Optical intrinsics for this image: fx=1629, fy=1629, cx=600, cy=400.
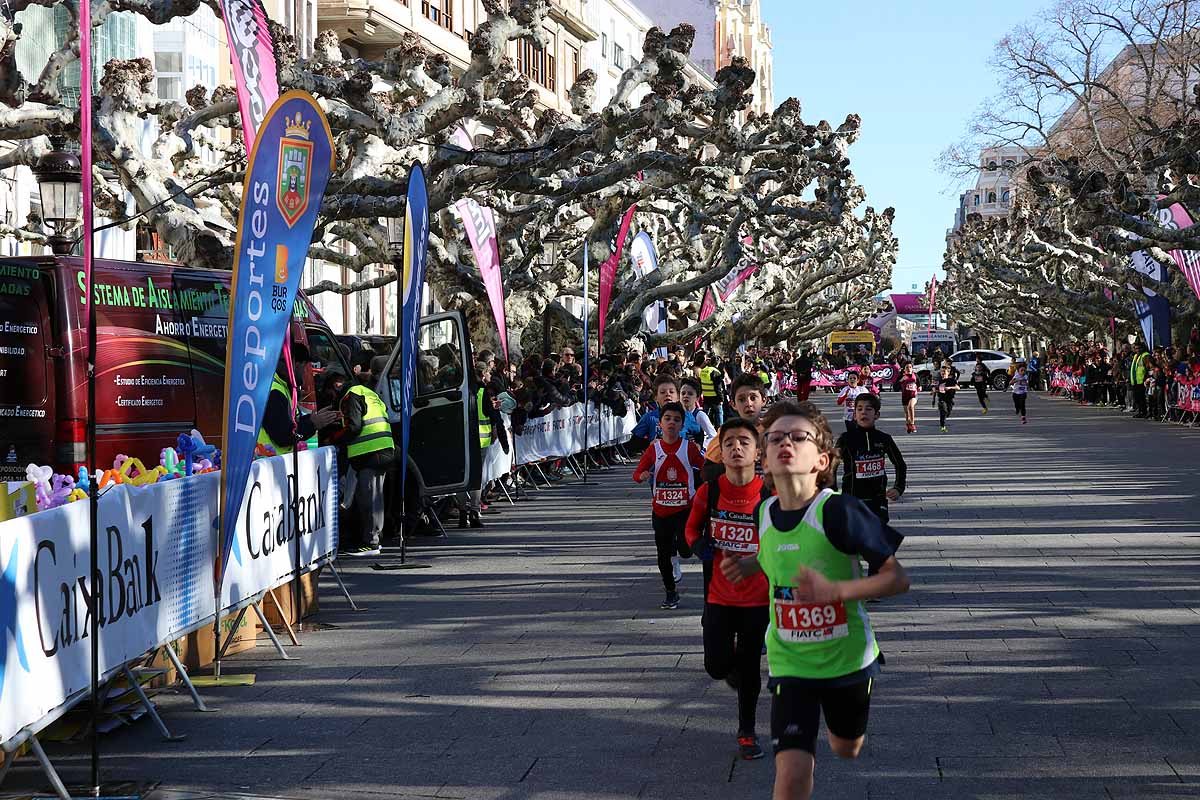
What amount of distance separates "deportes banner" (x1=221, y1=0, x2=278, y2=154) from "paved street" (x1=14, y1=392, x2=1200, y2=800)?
3.22 meters

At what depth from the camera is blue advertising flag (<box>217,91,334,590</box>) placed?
802cm

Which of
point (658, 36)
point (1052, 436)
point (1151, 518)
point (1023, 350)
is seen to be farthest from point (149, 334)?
point (1023, 350)

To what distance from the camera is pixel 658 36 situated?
856 inches

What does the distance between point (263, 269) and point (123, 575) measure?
1926 mm

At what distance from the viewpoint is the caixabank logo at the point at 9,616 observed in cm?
557

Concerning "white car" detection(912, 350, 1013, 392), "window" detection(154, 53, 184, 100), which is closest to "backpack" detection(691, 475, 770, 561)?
"window" detection(154, 53, 184, 100)

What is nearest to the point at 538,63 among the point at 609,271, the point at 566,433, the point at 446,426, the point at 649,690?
the point at 609,271

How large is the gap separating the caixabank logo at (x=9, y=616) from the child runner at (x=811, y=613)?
263cm

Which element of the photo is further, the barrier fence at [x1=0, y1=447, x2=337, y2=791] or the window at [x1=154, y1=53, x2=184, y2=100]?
the window at [x1=154, y1=53, x2=184, y2=100]

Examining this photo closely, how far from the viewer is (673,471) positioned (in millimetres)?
9789

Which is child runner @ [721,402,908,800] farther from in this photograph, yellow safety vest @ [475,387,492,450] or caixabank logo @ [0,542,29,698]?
yellow safety vest @ [475,387,492,450]

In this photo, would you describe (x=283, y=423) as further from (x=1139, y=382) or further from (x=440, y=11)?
(x=440, y=11)

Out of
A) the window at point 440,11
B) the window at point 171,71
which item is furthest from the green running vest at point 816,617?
the window at point 440,11

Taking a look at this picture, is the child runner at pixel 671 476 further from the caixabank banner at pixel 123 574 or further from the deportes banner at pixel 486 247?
the deportes banner at pixel 486 247
